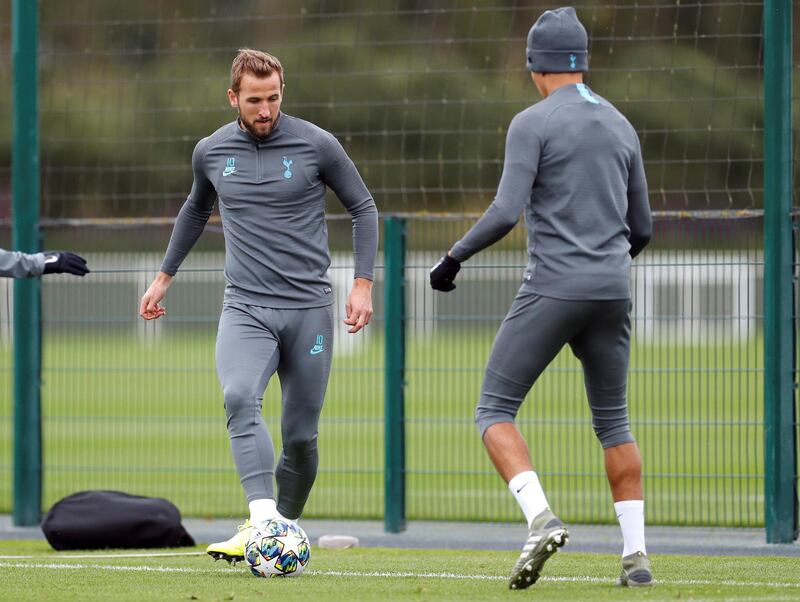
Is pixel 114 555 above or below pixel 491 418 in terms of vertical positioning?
below

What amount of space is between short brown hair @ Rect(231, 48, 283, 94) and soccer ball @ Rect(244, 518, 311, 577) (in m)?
1.80

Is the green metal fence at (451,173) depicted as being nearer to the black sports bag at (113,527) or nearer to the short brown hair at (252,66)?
the black sports bag at (113,527)

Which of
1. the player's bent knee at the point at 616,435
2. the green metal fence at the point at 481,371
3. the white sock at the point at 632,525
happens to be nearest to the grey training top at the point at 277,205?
→ the player's bent knee at the point at 616,435

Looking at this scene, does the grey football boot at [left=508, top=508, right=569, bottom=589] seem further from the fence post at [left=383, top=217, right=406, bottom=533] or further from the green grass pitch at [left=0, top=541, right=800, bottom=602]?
the fence post at [left=383, top=217, right=406, bottom=533]

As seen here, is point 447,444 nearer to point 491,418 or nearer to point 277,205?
point 277,205

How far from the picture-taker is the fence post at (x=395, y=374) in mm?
9562

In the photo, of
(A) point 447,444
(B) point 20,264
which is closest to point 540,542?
(B) point 20,264

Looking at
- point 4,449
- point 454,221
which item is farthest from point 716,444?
point 4,449

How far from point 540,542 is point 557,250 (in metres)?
1.08

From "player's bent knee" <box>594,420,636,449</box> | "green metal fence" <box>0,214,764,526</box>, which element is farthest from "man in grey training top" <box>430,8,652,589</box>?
"green metal fence" <box>0,214,764,526</box>

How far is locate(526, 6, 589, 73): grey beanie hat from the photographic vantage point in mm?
6254

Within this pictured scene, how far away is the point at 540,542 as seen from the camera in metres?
5.93

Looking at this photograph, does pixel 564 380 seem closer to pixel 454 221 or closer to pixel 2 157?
pixel 454 221

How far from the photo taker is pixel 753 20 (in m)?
9.25
